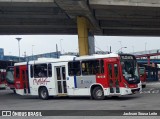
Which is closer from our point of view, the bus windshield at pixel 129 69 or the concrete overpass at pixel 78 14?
the bus windshield at pixel 129 69

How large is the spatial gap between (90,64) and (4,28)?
2207 cm

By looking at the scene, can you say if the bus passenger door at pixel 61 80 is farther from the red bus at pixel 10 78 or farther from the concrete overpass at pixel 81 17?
the red bus at pixel 10 78

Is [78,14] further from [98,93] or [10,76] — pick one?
[98,93]

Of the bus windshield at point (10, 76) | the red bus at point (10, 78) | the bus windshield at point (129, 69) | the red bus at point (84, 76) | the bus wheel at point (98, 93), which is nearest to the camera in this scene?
the red bus at point (84, 76)

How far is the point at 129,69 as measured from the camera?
24.3 metres

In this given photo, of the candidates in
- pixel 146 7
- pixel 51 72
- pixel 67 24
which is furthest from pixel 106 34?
pixel 51 72

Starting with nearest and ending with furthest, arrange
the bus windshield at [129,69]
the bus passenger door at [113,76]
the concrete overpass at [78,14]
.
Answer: the bus passenger door at [113,76]
the bus windshield at [129,69]
the concrete overpass at [78,14]

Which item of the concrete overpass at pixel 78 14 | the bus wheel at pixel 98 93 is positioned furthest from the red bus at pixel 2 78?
the bus wheel at pixel 98 93

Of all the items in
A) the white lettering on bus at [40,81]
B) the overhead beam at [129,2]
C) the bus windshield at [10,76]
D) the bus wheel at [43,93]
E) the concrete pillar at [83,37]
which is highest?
the overhead beam at [129,2]

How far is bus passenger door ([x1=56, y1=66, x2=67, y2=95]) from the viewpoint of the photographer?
26005 millimetres

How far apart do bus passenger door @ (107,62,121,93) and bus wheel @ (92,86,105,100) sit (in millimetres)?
785

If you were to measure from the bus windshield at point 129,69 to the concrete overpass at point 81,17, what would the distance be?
22.5 ft

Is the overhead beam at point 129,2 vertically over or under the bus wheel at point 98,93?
over

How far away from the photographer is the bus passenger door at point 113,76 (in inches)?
920
